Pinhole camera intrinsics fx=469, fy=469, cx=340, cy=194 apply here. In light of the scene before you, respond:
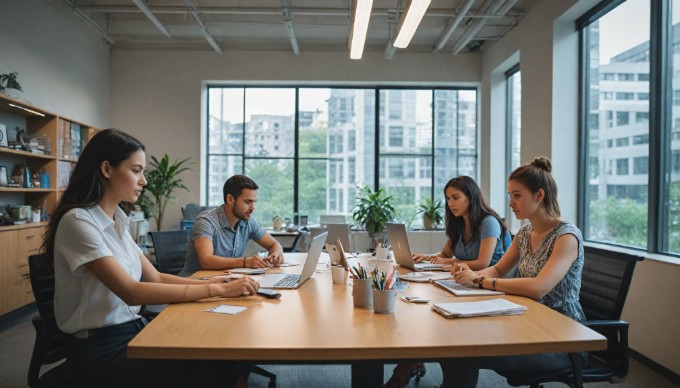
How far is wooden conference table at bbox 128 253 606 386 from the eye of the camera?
1300 mm

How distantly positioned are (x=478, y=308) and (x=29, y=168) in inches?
197

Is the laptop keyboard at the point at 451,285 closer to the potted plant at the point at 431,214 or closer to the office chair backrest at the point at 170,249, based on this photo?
the office chair backrest at the point at 170,249

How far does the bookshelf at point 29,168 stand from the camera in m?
4.11

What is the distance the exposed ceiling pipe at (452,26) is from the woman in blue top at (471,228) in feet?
9.13

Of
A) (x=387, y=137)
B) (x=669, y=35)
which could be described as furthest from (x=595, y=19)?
(x=387, y=137)

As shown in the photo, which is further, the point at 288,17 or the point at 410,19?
the point at 288,17

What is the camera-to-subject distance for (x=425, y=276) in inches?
Result: 98.3

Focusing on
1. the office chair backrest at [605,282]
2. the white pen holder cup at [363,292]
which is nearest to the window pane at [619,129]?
the office chair backrest at [605,282]

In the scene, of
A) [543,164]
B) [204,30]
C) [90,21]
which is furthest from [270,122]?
[543,164]

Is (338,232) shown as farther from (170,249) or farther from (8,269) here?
(8,269)

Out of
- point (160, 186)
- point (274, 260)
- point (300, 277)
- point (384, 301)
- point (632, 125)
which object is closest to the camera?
point (384, 301)

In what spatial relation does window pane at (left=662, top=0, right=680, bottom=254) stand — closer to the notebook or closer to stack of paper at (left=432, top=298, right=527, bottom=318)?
the notebook

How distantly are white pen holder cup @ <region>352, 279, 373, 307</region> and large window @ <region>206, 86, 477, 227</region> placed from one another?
18.4 ft

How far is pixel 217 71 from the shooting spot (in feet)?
23.1
